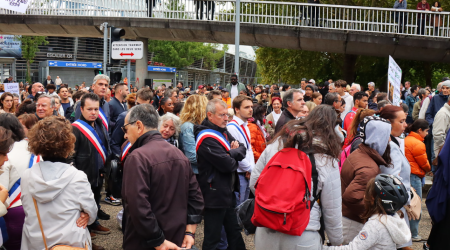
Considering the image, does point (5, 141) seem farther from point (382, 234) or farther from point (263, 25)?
point (263, 25)

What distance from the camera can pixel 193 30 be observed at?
2116 centimetres

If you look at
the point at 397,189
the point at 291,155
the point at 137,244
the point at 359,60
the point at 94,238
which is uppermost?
the point at 359,60

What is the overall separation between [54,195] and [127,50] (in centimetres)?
802

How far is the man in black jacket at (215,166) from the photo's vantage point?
4887mm

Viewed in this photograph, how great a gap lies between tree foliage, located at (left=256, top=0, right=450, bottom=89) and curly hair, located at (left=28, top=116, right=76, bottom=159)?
2325 cm

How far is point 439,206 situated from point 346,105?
6623 millimetres

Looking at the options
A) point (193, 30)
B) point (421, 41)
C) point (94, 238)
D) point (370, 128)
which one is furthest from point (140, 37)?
point (370, 128)

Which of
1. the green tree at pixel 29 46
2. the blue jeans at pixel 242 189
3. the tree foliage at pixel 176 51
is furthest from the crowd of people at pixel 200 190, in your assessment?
the tree foliage at pixel 176 51

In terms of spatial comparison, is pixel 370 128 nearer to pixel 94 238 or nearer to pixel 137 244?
pixel 137 244

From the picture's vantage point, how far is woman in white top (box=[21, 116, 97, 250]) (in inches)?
133

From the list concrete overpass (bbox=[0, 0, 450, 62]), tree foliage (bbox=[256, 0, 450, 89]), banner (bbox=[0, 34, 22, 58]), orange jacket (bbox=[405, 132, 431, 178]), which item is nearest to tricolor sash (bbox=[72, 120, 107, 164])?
orange jacket (bbox=[405, 132, 431, 178])

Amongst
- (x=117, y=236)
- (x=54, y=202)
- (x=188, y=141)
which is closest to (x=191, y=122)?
(x=188, y=141)

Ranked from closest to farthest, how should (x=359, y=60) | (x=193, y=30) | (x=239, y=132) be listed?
(x=239, y=132)
(x=193, y=30)
(x=359, y=60)

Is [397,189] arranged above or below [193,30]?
below
